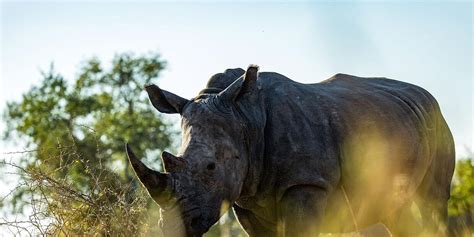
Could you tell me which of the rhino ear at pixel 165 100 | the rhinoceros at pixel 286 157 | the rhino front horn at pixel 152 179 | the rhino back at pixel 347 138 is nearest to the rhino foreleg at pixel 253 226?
the rhinoceros at pixel 286 157

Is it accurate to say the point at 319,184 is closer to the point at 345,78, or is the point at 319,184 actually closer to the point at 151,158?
the point at 345,78

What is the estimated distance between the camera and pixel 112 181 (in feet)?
27.0

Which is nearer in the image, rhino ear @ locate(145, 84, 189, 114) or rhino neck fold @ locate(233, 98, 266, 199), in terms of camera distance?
rhino neck fold @ locate(233, 98, 266, 199)

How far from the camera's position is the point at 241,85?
271 inches

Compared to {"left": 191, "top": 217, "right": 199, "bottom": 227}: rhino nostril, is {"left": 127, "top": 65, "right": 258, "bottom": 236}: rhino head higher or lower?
higher

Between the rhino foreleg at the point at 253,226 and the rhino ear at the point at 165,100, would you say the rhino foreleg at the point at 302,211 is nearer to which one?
the rhino foreleg at the point at 253,226

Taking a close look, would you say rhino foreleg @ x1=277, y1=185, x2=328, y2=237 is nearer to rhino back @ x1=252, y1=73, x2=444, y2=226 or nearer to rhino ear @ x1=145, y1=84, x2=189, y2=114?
rhino back @ x1=252, y1=73, x2=444, y2=226

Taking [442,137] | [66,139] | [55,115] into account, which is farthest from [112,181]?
[55,115]

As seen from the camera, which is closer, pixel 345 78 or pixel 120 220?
pixel 120 220

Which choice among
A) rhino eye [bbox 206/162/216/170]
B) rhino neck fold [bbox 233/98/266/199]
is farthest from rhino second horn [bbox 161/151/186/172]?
rhino neck fold [bbox 233/98/266/199]

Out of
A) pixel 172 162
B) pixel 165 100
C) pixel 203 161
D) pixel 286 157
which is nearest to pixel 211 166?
pixel 203 161

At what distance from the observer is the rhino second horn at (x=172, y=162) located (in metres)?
6.28

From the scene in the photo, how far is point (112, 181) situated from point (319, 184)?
2125 mm

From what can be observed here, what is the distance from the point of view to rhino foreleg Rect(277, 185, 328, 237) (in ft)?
22.3
